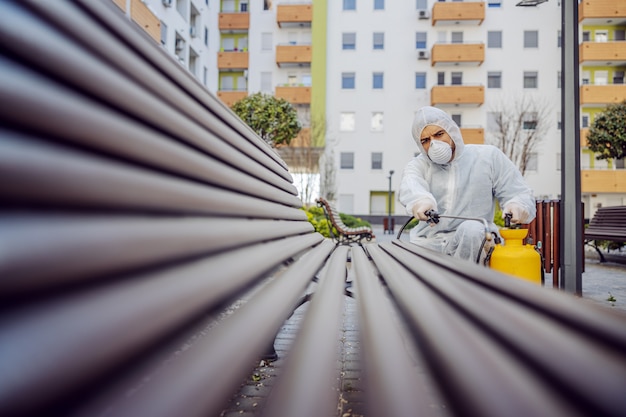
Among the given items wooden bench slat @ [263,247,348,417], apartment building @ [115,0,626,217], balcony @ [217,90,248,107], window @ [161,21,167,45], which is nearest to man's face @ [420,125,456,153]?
wooden bench slat @ [263,247,348,417]

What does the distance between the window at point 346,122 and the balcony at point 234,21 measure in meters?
9.75

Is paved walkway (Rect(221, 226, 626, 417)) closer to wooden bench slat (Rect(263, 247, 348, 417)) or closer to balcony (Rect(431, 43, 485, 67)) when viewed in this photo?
wooden bench slat (Rect(263, 247, 348, 417))

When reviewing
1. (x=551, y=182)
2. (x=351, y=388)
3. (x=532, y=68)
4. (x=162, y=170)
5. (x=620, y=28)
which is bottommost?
(x=351, y=388)

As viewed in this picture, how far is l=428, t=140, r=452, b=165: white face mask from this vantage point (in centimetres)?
301

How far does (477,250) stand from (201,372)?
7.77ft

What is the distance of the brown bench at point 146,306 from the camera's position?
1.49 feet

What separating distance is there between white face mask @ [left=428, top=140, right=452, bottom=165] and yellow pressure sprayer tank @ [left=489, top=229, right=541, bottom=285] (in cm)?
73

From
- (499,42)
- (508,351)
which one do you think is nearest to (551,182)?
(499,42)

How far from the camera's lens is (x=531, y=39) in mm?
32781

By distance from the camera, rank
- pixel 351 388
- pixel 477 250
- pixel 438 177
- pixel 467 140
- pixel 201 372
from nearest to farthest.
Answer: pixel 201 372, pixel 351 388, pixel 477 250, pixel 438 177, pixel 467 140

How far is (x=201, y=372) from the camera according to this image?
1.87 feet

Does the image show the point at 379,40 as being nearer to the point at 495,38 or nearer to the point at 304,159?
the point at 495,38

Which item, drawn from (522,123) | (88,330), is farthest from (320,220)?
(522,123)

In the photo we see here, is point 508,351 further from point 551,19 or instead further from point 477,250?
point 551,19
